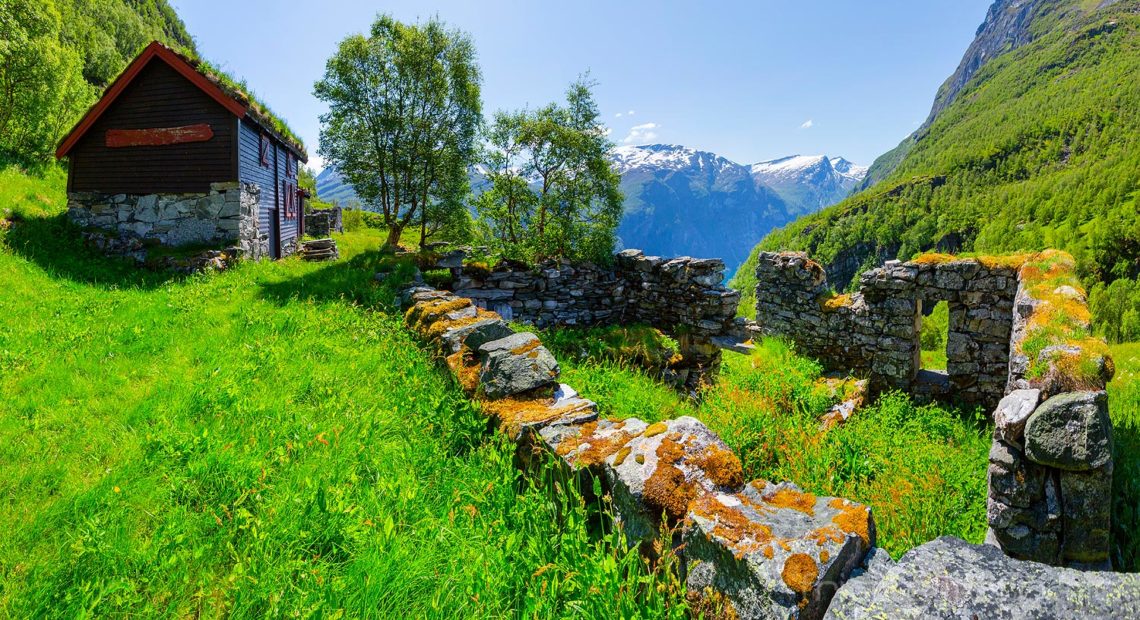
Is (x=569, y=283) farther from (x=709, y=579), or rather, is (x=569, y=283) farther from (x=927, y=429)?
(x=709, y=579)

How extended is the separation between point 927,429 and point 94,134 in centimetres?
2605

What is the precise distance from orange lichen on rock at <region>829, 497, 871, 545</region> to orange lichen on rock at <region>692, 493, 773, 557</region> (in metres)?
0.34

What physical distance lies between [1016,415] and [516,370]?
211 inches

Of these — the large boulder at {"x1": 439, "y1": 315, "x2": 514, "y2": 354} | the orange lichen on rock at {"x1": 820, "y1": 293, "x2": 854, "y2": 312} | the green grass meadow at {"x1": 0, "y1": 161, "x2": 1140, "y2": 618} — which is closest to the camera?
the green grass meadow at {"x1": 0, "y1": 161, "x2": 1140, "y2": 618}

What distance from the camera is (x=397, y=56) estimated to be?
15.8 m

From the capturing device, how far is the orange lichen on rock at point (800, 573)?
187 centimetres

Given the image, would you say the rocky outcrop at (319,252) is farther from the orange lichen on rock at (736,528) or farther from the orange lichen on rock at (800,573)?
the orange lichen on rock at (800,573)

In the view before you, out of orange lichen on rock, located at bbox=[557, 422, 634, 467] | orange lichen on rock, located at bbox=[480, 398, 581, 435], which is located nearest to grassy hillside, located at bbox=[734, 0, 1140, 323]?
orange lichen on rock, located at bbox=[480, 398, 581, 435]

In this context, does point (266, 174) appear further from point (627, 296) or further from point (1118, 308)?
point (1118, 308)

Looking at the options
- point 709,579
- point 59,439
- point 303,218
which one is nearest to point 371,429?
point 59,439

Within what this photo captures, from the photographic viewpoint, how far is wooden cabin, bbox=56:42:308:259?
50.5ft

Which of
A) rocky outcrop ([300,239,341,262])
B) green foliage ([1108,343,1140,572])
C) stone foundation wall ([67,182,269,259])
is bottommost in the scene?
green foliage ([1108,343,1140,572])

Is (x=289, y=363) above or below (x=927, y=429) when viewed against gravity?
above

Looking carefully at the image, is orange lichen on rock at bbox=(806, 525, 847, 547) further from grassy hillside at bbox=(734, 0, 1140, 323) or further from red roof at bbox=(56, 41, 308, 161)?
grassy hillside at bbox=(734, 0, 1140, 323)
